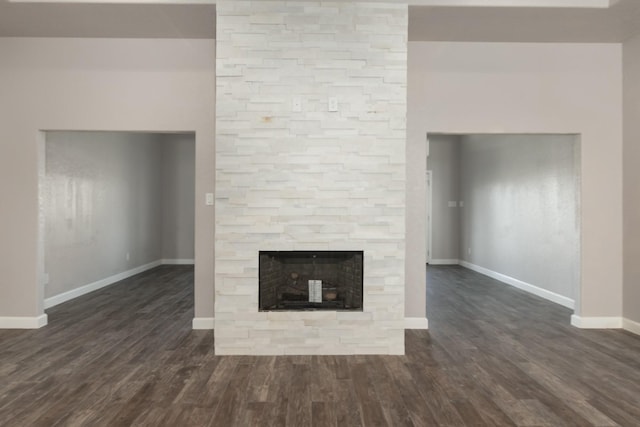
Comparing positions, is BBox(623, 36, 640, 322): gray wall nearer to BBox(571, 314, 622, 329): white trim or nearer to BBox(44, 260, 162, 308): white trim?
BBox(571, 314, 622, 329): white trim

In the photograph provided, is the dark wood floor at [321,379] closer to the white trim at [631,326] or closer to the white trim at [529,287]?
the white trim at [631,326]

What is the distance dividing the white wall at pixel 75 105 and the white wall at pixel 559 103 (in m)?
2.19

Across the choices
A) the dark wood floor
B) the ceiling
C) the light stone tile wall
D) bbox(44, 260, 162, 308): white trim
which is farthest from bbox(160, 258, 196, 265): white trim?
the light stone tile wall

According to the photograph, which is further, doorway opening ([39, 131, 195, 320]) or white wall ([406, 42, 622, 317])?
doorway opening ([39, 131, 195, 320])

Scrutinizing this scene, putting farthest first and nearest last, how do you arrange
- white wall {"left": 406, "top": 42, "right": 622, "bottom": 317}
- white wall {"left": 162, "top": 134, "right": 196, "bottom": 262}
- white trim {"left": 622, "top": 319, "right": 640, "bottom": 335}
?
1. white wall {"left": 162, "top": 134, "right": 196, "bottom": 262}
2. white wall {"left": 406, "top": 42, "right": 622, "bottom": 317}
3. white trim {"left": 622, "top": 319, "right": 640, "bottom": 335}

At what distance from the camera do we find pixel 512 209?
21.5 ft

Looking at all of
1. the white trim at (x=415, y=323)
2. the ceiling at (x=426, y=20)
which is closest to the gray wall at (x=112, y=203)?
the ceiling at (x=426, y=20)

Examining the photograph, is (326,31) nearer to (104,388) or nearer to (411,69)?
(411,69)

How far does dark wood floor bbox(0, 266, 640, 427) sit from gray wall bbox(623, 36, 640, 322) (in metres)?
0.47

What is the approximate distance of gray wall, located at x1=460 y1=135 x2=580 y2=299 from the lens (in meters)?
5.24

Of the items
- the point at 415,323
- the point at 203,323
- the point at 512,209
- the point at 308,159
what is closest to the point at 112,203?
the point at 203,323

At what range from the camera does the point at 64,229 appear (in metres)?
5.46

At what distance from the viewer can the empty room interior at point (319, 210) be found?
2830 millimetres

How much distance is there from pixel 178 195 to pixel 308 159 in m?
5.99
